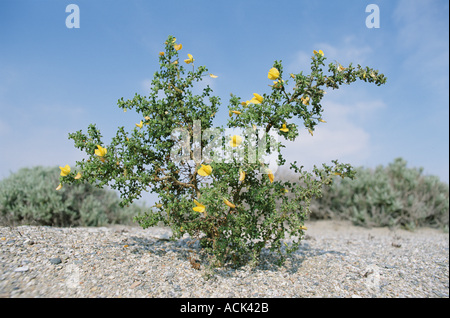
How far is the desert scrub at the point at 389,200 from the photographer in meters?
9.95

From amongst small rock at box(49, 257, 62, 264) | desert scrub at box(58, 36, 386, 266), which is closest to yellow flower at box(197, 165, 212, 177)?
desert scrub at box(58, 36, 386, 266)

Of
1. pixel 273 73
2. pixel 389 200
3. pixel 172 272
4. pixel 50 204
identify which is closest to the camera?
pixel 273 73

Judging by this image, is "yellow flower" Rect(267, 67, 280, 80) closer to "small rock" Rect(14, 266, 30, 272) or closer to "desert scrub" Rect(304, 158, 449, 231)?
"small rock" Rect(14, 266, 30, 272)

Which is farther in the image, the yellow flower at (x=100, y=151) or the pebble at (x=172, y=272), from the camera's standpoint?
the yellow flower at (x=100, y=151)

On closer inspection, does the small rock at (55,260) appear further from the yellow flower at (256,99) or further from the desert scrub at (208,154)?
the yellow flower at (256,99)

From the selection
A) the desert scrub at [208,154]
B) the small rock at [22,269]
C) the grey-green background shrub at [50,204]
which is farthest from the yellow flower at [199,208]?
the grey-green background shrub at [50,204]

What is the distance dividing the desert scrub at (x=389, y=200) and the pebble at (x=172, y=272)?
434 centimetres

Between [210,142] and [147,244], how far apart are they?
1.86 meters

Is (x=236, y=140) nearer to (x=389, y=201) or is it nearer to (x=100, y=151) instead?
(x=100, y=151)

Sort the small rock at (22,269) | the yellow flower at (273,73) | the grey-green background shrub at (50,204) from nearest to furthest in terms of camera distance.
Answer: the small rock at (22,269) < the yellow flower at (273,73) < the grey-green background shrub at (50,204)

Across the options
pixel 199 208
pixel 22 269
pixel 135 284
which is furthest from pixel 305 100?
pixel 22 269

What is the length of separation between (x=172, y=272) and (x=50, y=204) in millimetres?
5063

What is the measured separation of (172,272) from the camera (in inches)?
153

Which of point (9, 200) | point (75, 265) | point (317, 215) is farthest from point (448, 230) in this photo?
point (9, 200)
